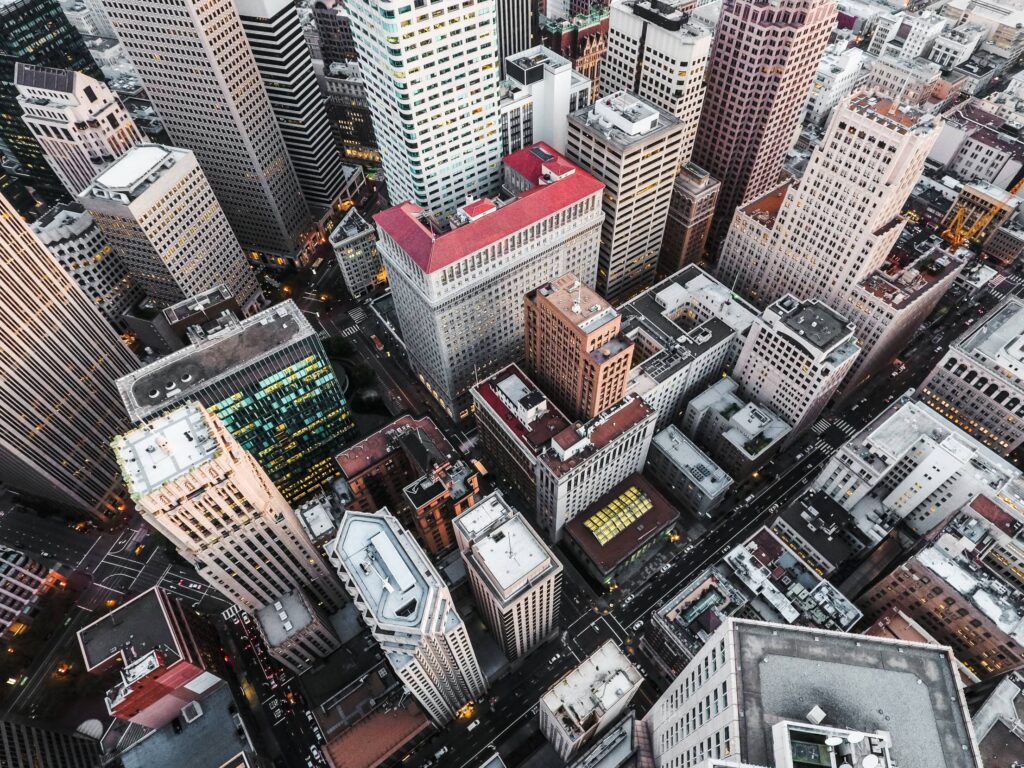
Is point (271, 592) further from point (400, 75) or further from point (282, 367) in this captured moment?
point (400, 75)

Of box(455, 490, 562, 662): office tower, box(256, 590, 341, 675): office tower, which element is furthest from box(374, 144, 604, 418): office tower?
box(256, 590, 341, 675): office tower

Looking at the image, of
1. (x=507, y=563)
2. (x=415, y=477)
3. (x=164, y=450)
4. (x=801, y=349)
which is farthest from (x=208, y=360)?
(x=801, y=349)

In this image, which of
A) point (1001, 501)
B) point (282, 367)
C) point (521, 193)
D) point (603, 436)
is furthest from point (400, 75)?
point (1001, 501)

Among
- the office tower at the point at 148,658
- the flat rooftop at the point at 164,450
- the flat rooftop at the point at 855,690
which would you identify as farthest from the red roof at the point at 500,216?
the flat rooftop at the point at 855,690

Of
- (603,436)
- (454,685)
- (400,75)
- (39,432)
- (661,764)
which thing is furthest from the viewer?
(39,432)

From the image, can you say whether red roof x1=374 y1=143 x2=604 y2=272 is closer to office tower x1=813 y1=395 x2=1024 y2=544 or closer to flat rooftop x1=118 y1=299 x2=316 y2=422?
flat rooftop x1=118 y1=299 x2=316 y2=422

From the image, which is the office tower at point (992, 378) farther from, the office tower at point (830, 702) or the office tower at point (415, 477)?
the office tower at point (415, 477)

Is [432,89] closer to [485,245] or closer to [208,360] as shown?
[485,245]
